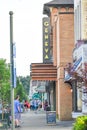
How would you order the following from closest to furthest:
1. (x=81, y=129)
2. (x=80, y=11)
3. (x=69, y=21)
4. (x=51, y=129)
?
(x=81, y=129) → (x=51, y=129) → (x=80, y=11) → (x=69, y=21)

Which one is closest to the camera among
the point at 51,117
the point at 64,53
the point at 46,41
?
the point at 51,117

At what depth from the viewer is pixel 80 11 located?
113 feet

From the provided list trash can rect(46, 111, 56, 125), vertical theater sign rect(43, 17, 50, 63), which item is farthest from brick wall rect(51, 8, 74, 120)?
vertical theater sign rect(43, 17, 50, 63)

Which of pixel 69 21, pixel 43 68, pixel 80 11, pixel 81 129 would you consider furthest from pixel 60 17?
pixel 81 129

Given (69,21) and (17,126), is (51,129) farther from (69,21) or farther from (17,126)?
(69,21)

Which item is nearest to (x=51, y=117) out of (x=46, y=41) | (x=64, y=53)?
(x=64, y=53)

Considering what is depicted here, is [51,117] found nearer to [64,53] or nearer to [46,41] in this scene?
[64,53]

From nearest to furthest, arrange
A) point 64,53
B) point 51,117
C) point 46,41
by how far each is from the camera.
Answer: point 51,117 → point 64,53 → point 46,41

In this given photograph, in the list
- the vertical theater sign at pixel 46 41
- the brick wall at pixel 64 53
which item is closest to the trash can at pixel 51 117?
the brick wall at pixel 64 53

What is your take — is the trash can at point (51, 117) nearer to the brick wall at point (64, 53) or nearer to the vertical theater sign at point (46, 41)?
the brick wall at point (64, 53)

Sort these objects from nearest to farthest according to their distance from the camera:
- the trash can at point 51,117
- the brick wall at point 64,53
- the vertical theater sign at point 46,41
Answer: the trash can at point 51,117
the brick wall at point 64,53
the vertical theater sign at point 46,41

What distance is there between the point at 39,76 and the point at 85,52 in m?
10.3

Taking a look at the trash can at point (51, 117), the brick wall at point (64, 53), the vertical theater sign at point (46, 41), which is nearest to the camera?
the trash can at point (51, 117)

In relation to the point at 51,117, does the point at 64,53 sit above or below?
above
